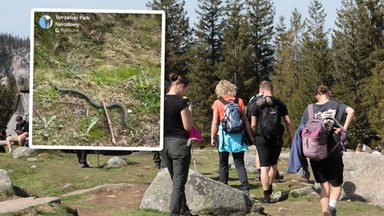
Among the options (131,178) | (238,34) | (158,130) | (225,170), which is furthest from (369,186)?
(238,34)

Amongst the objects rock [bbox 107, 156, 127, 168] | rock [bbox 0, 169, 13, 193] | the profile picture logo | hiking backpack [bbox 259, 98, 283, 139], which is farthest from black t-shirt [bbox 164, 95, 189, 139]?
rock [bbox 107, 156, 127, 168]

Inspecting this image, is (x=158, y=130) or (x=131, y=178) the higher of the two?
(x=158, y=130)

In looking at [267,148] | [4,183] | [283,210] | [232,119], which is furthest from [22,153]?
[283,210]

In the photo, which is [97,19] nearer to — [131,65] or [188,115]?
[131,65]

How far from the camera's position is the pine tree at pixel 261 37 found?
62.6 m

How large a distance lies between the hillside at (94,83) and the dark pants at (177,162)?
825 mm

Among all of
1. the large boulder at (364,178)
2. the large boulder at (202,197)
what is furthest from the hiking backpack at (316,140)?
the large boulder at (364,178)

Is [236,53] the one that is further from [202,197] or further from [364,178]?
[202,197]

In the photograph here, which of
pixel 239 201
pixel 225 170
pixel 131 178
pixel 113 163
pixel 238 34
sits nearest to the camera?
pixel 239 201

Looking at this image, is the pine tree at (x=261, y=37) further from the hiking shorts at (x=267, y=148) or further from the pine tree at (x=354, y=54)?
the hiking shorts at (x=267, y=148)

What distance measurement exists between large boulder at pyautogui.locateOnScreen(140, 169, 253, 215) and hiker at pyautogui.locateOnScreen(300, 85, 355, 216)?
1.06 m

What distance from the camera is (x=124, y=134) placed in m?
6.17

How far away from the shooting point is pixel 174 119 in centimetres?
689

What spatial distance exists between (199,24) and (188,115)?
2151 inches
